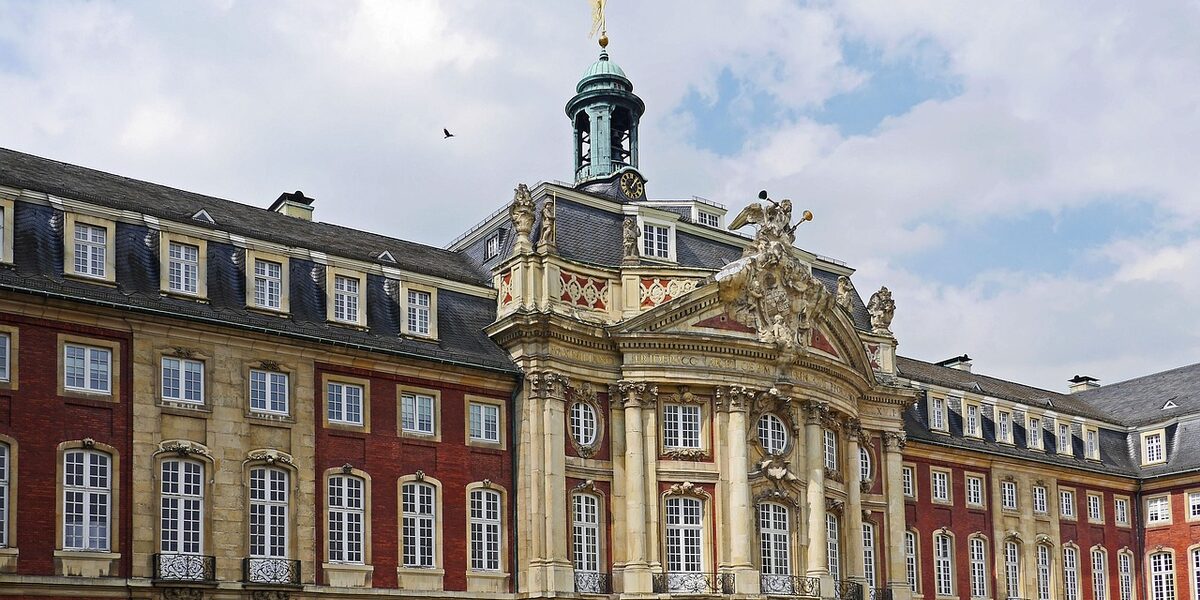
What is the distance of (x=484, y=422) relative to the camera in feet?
166

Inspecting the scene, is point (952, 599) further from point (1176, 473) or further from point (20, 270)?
point (20, 270)

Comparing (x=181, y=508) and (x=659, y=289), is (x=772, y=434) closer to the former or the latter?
(x=659, y=289)

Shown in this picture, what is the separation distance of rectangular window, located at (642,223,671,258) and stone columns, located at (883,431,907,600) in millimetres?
13479

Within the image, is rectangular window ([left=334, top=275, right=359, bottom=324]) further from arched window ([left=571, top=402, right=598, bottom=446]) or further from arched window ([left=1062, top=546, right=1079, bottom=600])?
arched window ([left=1062, top=546, right=1079, bottom=600])

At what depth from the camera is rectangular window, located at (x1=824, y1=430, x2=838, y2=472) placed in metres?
56.8

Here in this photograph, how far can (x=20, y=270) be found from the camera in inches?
1618

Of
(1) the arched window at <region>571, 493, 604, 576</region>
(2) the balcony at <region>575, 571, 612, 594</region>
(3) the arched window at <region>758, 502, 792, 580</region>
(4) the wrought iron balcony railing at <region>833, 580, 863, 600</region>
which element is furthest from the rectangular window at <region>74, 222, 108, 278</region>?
(4) the wrought iron balcony railing at <region>833, 580, 863, 600</region>

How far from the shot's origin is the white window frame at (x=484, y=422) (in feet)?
165

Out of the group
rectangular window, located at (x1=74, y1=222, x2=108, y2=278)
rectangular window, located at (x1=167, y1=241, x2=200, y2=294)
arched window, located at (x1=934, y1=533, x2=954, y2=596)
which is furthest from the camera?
arched window, located at (x1=934, y1=533, x2=954, y2=596)

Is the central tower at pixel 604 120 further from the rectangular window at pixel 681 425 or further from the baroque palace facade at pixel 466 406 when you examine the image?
the rectangular window at pixel 681 425

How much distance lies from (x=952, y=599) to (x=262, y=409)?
1371 inches

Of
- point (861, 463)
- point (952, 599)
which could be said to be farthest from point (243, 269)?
point (952, 599)

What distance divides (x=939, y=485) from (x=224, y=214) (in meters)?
34.7

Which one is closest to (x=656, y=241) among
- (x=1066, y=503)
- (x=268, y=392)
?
(x=268, y=392)
